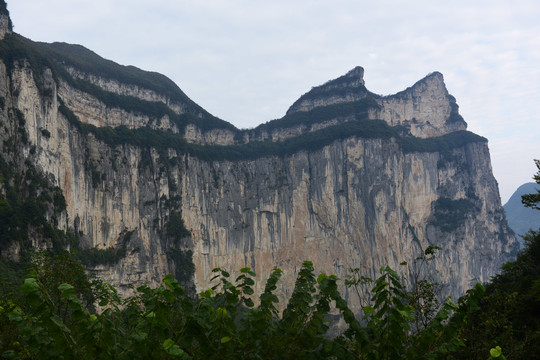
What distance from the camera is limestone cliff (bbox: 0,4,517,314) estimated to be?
52344 millimetres

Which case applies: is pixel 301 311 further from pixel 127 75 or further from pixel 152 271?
pixel 127 75

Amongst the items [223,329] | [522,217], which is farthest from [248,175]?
[522,217]

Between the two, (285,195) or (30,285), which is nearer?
(30,285)

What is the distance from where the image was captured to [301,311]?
15.1ft

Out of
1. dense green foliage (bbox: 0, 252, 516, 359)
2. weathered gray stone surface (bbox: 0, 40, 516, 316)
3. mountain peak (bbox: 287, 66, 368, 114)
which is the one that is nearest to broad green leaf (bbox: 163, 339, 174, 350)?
dense green foliage (bbox: 0, 252, 516, 359)

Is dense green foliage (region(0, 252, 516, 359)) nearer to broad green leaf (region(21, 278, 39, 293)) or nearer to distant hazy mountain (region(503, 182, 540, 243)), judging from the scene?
broad green leaf (region(21, 278, 39, 293))

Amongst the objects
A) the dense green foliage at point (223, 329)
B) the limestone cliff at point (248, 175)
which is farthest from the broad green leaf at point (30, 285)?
the limestone cliff at point (248, 175)

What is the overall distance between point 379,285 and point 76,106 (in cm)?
6264

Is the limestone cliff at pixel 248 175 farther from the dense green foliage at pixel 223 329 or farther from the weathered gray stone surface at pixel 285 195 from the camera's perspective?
the dense green foliage at pixel 223 329

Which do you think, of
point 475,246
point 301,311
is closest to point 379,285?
point 301,311

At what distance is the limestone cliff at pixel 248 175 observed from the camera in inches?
2061

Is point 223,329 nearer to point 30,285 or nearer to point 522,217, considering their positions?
point 30,285

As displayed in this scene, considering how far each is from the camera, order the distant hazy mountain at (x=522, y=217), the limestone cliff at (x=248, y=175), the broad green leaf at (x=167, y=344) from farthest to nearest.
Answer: the distant hazy mountain at (x=522, y=217) → the limestone cliff at (x=248, y=175) → the broad green leaf at (x=167, y=344)

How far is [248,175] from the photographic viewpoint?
77.2 meters
